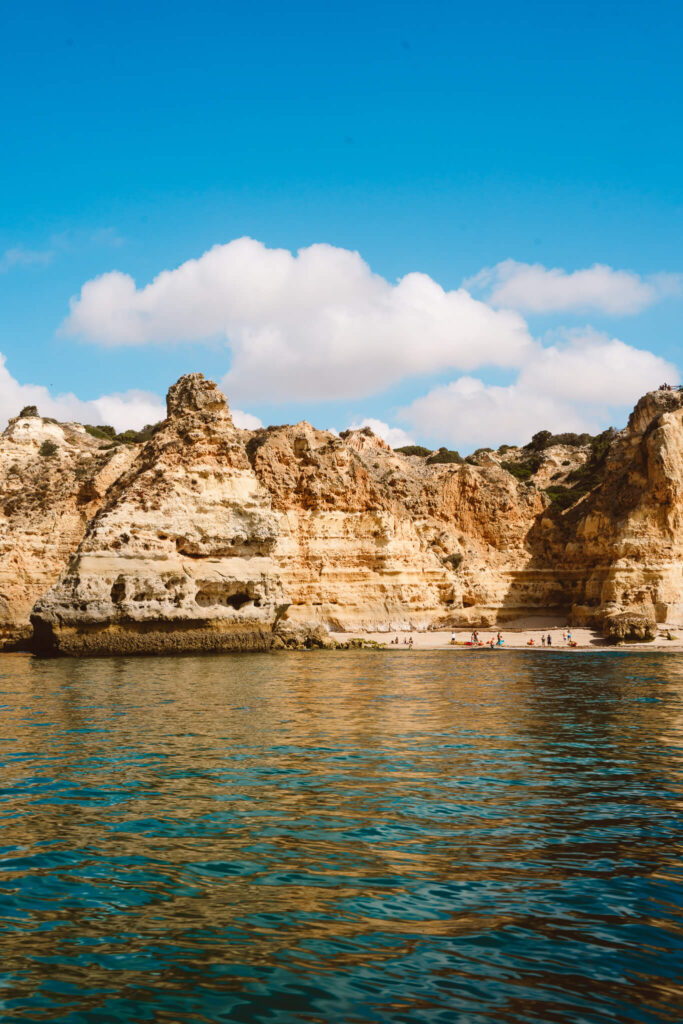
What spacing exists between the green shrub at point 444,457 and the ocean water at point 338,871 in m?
57.9

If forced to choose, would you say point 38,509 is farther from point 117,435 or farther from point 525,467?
point 525,467

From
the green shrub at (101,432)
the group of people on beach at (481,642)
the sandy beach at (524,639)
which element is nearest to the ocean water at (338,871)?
the sandy beach at (524,639)

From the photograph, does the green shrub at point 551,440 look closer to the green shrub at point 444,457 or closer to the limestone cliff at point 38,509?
the green shrub at point 444,457

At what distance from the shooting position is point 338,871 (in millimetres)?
6742

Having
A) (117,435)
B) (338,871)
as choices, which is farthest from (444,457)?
(338,871)

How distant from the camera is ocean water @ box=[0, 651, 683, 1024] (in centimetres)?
474

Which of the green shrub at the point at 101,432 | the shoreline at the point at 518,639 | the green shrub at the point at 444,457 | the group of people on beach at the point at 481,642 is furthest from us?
the green shrub at the point at 444,457

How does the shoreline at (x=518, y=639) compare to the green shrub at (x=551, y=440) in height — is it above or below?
below

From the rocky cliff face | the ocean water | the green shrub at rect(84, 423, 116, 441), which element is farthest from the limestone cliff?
the ocean water

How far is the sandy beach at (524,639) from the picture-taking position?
4022cm

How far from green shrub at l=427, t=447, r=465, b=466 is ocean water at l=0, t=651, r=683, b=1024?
57.9 meters

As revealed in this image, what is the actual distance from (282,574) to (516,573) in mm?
18216

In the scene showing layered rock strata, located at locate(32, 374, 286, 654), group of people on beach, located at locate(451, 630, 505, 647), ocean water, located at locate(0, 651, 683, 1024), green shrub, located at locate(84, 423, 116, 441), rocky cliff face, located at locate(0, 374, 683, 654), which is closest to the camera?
ocean water, located at locate(0, 651, 683, 1024)

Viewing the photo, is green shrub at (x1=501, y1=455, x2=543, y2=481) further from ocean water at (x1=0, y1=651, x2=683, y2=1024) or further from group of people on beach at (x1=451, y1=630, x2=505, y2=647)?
ocean water at (x1=0, y1=651, x2=683, y2=1024)
